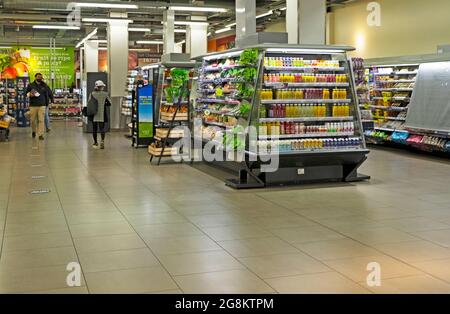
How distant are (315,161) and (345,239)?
10.8 feet

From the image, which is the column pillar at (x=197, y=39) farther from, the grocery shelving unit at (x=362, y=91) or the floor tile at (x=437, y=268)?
the floor tile at (x=437, y=268)

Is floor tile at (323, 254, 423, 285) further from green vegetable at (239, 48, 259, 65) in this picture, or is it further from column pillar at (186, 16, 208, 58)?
column pillar at (186, 16, 208, 58)

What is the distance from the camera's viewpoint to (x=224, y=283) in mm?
4406

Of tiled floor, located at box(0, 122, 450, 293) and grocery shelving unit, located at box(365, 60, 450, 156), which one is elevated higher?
grocery shelving unit, located at box(365, 60, 450, 156)

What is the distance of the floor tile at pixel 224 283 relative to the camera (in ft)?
13.9

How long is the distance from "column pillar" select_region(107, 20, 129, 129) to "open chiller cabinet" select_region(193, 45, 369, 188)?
10853 mm

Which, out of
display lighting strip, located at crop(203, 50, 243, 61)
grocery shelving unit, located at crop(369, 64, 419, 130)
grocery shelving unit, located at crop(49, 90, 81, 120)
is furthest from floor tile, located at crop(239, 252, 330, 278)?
grocery shelving unit, located at crop(49, 90, 81, 120)

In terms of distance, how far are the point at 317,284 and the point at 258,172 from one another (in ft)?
14.4

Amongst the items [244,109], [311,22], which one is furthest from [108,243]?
[311,22]

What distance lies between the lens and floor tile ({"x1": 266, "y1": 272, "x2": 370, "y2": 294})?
4250 millimetres

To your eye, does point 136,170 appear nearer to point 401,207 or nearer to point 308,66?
point 308,66

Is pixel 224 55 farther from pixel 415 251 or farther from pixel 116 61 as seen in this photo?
pixel 116 61

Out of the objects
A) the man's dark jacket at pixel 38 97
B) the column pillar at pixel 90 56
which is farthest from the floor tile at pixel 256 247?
the column pillar at pixel 90 56
